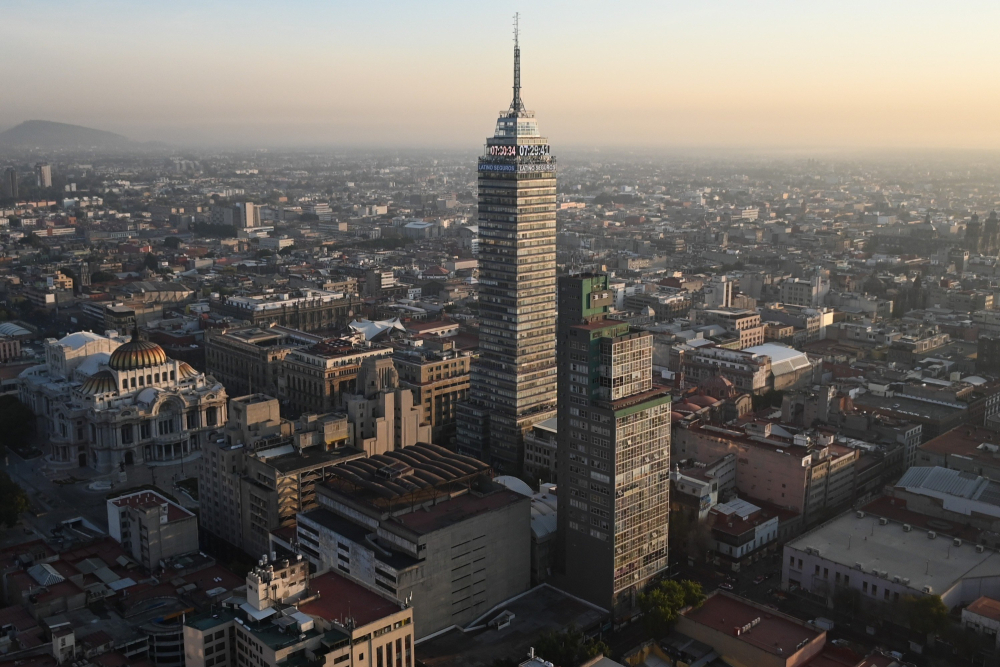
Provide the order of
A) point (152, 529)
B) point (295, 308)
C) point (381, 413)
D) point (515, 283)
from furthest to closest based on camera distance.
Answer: point (295, 308) < point (515, 283) < point (381, 413) < point (152, 529)

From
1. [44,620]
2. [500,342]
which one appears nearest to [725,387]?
[500,342]

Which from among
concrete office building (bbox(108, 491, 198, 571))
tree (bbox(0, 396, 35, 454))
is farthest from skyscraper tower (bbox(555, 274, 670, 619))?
tree (bbox(0, 396, 35, 454))

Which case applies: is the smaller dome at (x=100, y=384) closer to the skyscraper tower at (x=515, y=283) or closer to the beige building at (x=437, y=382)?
the beige building at (x=437, y=382)

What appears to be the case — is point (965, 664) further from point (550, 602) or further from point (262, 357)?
point (262, 357)

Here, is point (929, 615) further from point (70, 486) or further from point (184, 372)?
point (184, 372)

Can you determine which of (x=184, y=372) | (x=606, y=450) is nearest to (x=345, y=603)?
(x=606, y=450)

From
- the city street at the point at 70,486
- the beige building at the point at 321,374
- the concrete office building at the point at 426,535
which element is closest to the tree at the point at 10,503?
the city street at the point at 70,486
